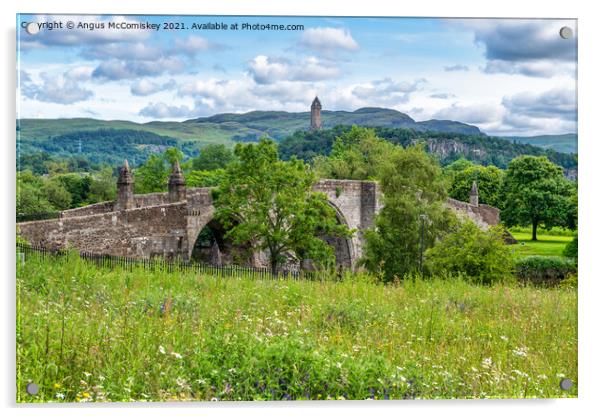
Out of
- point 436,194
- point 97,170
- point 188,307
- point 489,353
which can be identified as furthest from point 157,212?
point 489,353

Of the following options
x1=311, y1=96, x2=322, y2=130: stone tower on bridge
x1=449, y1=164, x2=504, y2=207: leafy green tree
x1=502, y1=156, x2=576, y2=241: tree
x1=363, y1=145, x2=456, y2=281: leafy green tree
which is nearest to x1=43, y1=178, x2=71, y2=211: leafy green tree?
x1=311, y1=96, x2=322, y2=130: stone tower on bridge

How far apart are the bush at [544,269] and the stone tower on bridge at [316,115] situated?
3.58 metres

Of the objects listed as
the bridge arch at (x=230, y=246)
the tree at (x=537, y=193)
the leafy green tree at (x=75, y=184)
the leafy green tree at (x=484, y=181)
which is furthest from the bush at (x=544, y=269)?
the leafy green tree at (x=75, y=184)

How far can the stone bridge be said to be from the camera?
43.4 feet

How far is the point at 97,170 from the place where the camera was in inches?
455

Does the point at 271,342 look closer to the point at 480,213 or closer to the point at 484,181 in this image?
the point at 484,181

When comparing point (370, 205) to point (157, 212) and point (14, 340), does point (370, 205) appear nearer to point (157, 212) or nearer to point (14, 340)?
point (157, 212)

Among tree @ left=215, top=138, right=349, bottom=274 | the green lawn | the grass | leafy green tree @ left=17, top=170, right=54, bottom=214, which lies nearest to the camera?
the grass

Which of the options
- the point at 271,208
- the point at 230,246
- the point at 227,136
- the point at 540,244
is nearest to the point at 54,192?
the point at 227,136

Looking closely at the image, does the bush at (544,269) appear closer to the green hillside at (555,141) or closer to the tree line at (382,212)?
the tree line at (382,212)

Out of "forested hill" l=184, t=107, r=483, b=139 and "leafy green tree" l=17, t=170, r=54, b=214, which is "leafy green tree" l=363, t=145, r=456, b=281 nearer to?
"forested hill" l=184, t=107, r=483, b=139

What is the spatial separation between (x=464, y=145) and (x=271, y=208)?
31.0ft

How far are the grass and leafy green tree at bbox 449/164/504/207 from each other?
371cm
